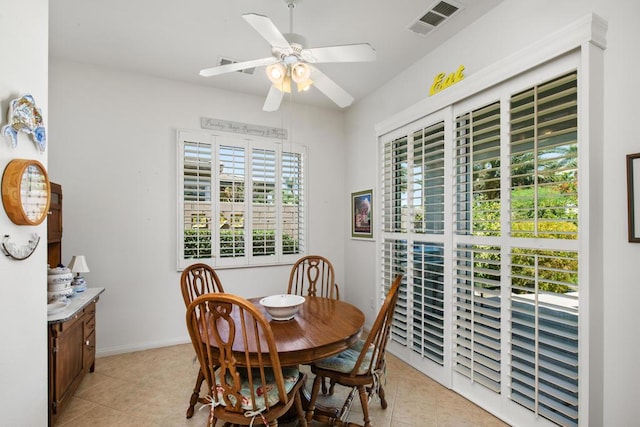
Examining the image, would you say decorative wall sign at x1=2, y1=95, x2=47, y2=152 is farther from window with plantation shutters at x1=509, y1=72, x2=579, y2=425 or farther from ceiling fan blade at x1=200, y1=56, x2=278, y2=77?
window with plantation shutters at x1=509, y1=72, x2=579, y2=425

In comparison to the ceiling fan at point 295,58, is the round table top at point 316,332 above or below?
below

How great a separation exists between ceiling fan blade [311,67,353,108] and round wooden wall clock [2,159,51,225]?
1.68m

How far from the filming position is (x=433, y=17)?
2.45m

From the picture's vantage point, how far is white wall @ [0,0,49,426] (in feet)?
4.95

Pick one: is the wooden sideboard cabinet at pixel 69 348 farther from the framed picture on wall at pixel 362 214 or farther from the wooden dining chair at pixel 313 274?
the framed picture on wall at pixel 362 214

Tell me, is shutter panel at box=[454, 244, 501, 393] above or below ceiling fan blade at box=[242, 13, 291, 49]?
below

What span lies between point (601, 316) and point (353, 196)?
9.33ft

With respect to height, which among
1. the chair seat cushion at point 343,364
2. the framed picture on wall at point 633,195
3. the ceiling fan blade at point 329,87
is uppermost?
the ceiling fan blade at point 329,87

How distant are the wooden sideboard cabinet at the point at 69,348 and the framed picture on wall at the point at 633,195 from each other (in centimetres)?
330

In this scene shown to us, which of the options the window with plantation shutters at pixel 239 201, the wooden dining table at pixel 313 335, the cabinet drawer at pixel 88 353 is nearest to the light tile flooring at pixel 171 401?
the cabinet drawer at pixel 88 353

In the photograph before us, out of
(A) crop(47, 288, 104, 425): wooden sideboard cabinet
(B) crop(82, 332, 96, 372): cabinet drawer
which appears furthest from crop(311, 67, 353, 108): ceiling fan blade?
(B) crop(82, 332, 96, 372): cabinet drawer

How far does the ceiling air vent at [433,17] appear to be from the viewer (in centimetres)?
232

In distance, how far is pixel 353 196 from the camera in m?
4.23

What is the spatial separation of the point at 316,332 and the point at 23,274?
161 centimetres
